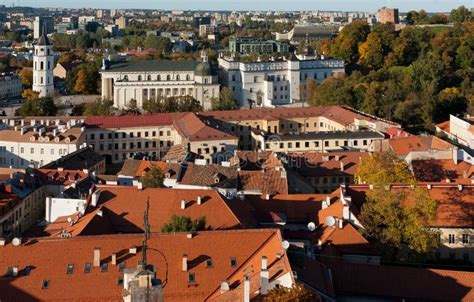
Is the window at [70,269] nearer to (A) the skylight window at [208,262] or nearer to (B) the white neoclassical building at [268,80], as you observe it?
(A) the skylight window at [208,262]

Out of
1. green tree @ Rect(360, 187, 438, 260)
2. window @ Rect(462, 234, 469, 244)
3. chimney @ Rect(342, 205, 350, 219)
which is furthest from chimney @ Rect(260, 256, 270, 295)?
window @ Rect(462, 234, 469, 244)

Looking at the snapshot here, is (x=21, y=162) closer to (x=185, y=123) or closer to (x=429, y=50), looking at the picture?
(x=185, y=123)

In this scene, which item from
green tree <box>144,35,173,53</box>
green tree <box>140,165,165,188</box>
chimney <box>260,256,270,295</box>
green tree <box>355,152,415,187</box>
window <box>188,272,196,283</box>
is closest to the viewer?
chimney <box>260,256,270,295</box>

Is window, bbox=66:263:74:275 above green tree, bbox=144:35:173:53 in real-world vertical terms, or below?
below

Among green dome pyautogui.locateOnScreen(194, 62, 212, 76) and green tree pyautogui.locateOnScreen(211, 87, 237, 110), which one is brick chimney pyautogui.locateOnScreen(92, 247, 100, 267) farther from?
green dome pyautogui.locateOnScreen(194, 62, 212, 76)

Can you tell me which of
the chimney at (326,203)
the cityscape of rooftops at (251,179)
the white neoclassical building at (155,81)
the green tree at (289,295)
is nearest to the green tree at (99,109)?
the cityscape of rooftops at (251,179)

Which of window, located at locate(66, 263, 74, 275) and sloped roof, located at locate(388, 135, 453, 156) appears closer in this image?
window, located at locate(66, 263, 74, 275)

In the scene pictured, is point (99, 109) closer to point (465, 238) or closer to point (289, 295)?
point (465, 238)
